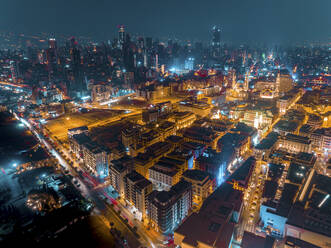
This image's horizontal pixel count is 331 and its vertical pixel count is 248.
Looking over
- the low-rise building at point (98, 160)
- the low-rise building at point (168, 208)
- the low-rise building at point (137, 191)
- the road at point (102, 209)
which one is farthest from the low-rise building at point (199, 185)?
the low-rise building at point (98, 160)

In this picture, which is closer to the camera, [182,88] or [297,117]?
[297,117]

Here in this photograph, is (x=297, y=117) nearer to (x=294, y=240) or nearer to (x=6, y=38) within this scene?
(x=294, y=240)

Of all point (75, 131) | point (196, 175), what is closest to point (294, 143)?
point (196, 175)

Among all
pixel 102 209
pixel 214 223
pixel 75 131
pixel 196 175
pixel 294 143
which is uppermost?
pixel 75 131

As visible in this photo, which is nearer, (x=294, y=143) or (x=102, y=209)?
(x=102, y=209)

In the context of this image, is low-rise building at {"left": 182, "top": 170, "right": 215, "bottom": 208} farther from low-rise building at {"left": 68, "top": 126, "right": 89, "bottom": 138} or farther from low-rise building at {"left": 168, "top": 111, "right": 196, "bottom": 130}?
low-rise building at {"left": 68, "top": 126, "right": 89, "bottom": 138}

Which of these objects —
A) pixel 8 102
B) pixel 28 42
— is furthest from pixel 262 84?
pixel 28 42

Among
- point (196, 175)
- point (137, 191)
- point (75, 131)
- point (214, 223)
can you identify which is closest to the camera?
point (214, 223)

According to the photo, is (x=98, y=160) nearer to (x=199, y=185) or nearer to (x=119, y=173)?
(x=119, y=173)

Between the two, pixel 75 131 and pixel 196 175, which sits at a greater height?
pixel 75 131

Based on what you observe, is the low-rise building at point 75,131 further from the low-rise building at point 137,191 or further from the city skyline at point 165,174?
the low-rise building at point 137,191

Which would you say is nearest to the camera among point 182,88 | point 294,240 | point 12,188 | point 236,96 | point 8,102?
point 294,240
